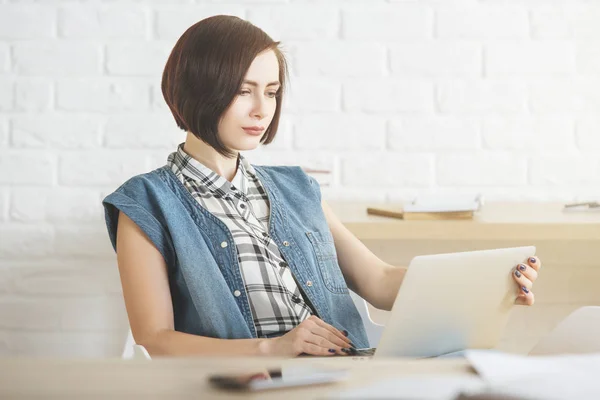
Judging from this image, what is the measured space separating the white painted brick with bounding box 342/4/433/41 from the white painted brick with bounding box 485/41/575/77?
0.67 feet

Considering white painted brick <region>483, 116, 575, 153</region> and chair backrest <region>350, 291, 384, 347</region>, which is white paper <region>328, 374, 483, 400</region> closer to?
chair backrest <region>350, 291, 384, 347</region>

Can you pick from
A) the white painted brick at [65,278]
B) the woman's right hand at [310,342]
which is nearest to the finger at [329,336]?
the woman's right hand at [310,342]

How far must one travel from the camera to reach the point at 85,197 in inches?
92.0

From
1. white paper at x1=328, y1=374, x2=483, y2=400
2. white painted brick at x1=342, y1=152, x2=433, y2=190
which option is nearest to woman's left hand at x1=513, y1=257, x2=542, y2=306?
white paper at x1=328, y1=374, x2=483, y2=400

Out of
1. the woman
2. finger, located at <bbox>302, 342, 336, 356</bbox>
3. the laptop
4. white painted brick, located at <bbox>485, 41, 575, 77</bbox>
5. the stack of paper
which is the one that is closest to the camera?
the laptop

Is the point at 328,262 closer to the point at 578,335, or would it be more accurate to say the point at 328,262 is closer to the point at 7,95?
the point at 578,335

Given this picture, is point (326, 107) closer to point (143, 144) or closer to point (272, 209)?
point (143, 144)

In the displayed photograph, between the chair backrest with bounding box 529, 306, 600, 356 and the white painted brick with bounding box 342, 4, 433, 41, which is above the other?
the white painted brick with bounding box 342, 4, 433, 41

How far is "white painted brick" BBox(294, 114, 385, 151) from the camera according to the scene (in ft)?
7.68

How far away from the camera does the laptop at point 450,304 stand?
45.6 inches

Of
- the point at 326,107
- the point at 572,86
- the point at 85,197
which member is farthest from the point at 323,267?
the point at 572,86

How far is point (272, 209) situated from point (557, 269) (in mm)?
1156

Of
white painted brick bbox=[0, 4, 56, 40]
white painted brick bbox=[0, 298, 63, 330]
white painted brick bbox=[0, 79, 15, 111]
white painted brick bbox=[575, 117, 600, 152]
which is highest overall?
white painted brick bbox=[0, 4, 56, 40]

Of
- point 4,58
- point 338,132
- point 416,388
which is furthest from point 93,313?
point 416,388
